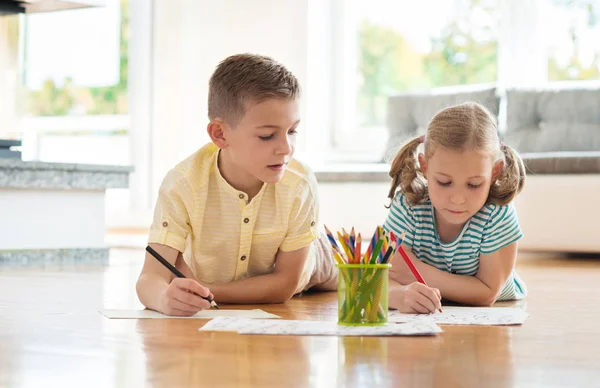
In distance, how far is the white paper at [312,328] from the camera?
1.30 m

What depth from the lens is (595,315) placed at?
1.67m

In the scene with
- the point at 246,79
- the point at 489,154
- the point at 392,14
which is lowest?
the point at 489,154

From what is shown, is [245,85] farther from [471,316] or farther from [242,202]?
[471,316]

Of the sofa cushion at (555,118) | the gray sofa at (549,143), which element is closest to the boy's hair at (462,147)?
the gray sofa at (549,143)

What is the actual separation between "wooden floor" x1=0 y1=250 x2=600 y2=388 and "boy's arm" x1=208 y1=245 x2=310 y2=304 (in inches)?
1.5

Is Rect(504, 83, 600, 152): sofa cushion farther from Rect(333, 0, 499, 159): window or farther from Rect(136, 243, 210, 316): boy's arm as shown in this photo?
Rect(136, 243, 210, 316): boy's arm

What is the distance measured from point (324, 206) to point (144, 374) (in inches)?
140

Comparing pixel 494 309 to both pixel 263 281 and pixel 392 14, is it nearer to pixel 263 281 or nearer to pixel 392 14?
pixel 263 281

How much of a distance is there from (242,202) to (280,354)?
624 millimetres

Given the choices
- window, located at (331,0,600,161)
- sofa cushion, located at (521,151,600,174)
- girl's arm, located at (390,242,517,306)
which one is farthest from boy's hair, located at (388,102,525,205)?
window, located at (331,0,600,161)

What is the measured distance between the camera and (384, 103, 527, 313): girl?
1.62 metres

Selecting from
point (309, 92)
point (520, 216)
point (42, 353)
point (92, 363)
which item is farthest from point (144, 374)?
point (309, 92)

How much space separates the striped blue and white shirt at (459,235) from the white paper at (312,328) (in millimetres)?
371

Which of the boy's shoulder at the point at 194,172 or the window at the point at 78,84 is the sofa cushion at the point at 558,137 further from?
the window at the point at 78,84
